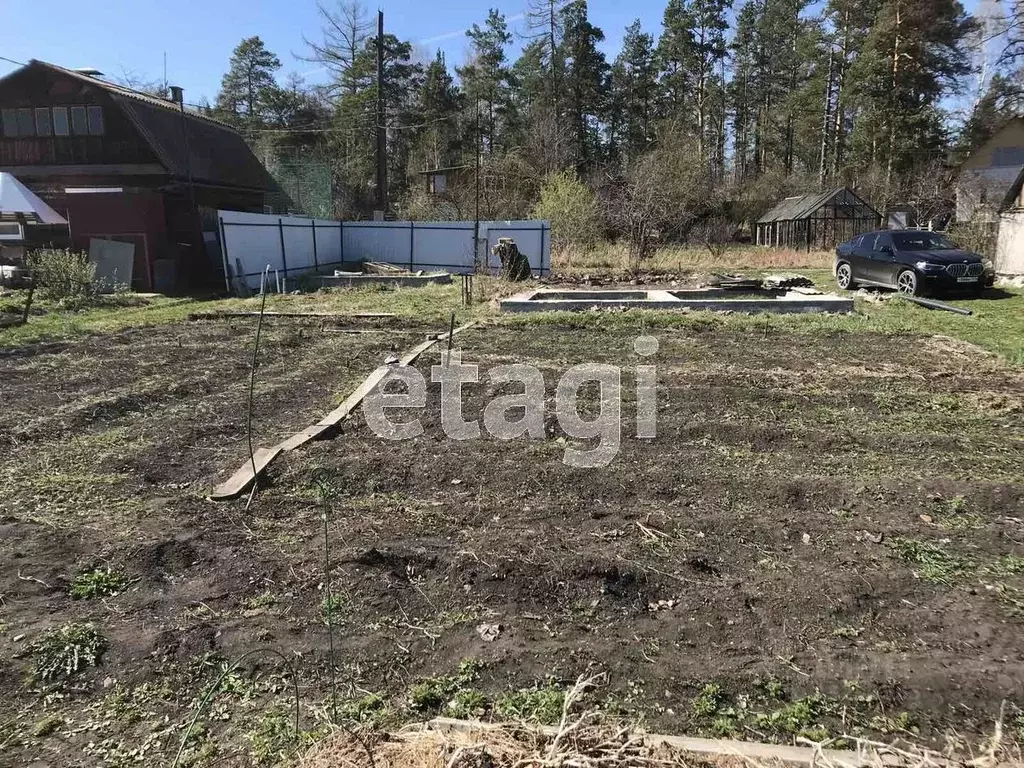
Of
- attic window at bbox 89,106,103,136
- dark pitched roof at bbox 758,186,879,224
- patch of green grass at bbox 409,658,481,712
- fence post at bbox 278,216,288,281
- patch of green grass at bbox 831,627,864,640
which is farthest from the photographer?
dark pitched roof at bbox 758,186,879,224

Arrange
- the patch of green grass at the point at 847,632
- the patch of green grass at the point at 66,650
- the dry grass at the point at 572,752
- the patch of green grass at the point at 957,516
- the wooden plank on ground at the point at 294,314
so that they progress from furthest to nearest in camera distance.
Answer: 1. the wooden plank on ground at the point at 294,314
2. the patch of green grass at the point at 957,516
3. the patch of green grass at the point at 847,632
4. the patch of green grass at the point at 66,650
5. the dry grass at the point at 572,752

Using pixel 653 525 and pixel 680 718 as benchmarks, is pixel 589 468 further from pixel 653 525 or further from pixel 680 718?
pixel 680 718

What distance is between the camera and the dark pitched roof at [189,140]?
23.3 meters

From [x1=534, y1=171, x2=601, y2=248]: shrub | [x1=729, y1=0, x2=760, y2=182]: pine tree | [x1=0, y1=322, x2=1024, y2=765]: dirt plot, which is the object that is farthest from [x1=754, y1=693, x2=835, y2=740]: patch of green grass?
[x1=729, y1=0, x2=760, y2=182]: pine tree

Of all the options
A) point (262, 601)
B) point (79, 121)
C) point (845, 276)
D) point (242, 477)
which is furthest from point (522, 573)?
point (79, 121)

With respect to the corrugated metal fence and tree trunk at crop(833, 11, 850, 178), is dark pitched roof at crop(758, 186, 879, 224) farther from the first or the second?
the corrugated metal fence

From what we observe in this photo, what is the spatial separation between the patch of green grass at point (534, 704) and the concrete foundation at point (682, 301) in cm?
1190

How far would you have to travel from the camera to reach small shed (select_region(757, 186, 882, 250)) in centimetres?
3400

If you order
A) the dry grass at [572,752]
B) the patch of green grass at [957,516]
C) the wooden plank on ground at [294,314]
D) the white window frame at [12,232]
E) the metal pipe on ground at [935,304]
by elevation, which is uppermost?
the white window frame at [12,232]

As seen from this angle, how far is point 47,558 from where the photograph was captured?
12.1 ft

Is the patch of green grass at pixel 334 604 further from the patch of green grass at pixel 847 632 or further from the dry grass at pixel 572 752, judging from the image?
the patch of green grass at pixel 847 632

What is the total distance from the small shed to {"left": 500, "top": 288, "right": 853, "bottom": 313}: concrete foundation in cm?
2099

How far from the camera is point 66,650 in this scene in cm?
288

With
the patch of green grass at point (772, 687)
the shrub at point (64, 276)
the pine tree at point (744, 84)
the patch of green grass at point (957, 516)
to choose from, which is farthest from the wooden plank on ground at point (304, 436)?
the pine tree at point (744, 84)
